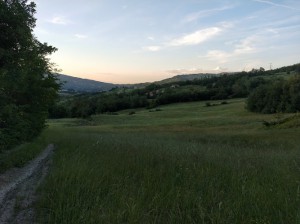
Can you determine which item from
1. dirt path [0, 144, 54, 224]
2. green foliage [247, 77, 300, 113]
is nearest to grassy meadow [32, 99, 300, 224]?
dirt path [0, 144, 54, 224]

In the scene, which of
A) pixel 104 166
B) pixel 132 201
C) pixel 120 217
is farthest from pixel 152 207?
pixel 104 166

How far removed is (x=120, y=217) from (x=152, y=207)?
85 centimetres

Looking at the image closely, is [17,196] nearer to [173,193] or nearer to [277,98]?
[173,193]

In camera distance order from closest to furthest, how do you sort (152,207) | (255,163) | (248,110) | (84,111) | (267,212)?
(267,212)
(152,207)
(255,163)
(248,110)
(84,111)

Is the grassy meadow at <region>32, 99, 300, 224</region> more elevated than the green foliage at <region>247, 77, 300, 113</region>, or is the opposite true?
the grassy meadow at <region>32, 99, 300, 224</region>

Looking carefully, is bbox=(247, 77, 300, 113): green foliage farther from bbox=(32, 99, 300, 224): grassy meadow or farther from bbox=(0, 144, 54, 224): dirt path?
bbox=(32, 99, 300, 224): grassy meadow

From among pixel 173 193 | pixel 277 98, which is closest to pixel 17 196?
pixel 173 193

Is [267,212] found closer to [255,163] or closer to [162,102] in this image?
[255,163]

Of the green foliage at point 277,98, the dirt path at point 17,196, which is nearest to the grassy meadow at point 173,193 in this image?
the dirt path at point 17,196

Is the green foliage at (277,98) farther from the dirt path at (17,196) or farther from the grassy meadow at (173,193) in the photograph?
the grassy meadow at (173,193)

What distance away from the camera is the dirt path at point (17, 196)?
768 centimetres

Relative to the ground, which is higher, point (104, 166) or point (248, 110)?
point (104, 166)

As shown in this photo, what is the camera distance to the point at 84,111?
401 feet

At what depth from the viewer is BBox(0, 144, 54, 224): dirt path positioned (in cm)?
768
